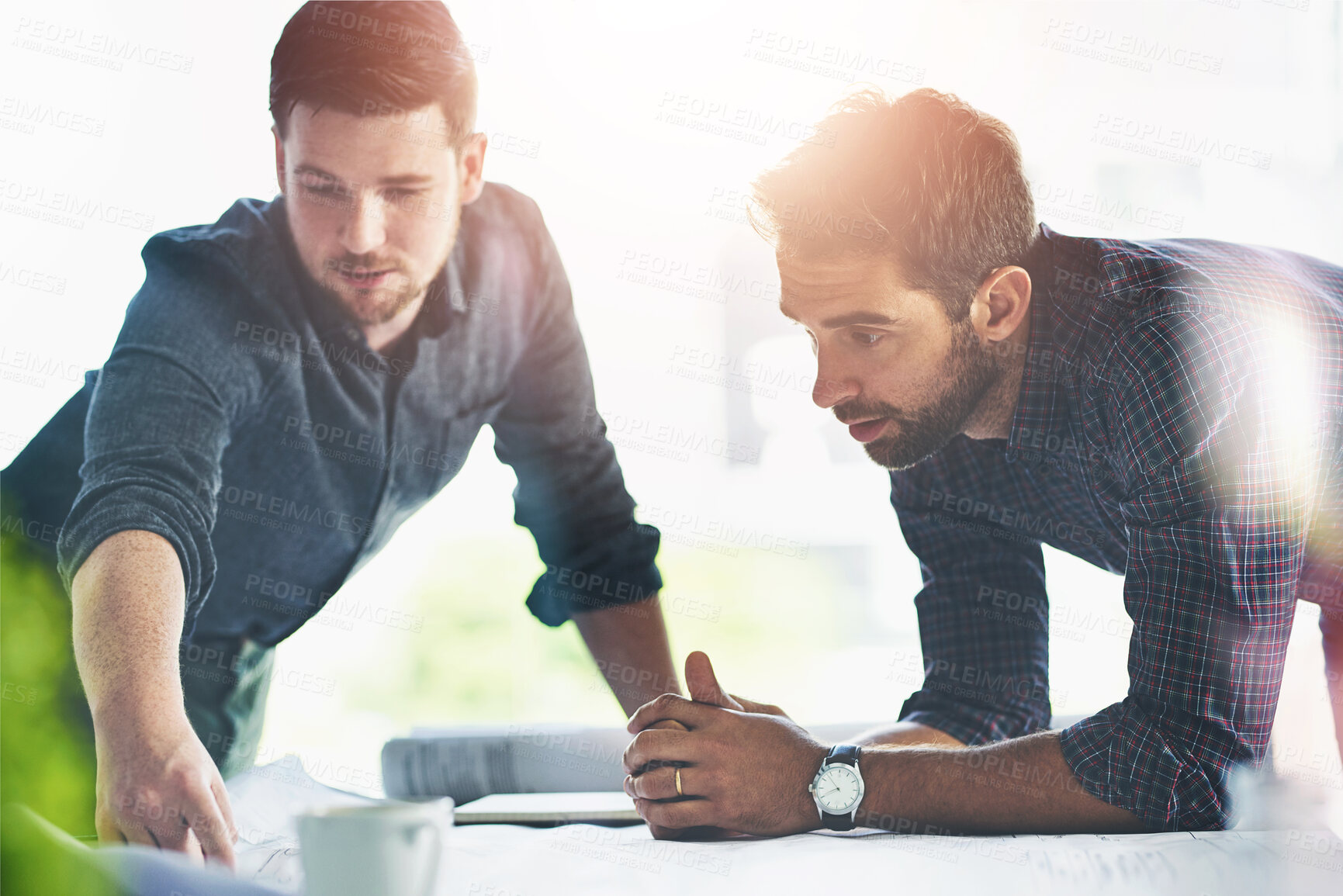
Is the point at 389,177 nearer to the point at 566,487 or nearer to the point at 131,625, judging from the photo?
the point at 566,487

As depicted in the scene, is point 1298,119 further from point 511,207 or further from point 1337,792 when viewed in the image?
point 511,207

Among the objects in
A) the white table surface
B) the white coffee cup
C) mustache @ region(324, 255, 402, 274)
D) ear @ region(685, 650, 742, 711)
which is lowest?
the white table surface

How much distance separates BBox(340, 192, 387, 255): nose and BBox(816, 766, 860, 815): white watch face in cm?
84

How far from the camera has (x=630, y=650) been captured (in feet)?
4.21

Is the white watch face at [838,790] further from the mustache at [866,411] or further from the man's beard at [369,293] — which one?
the man's beard at [369,293]

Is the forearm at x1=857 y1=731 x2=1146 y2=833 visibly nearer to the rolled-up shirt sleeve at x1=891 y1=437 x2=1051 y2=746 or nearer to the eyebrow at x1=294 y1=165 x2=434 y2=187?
the rolled-up shirt sleeve at x1=891 y1=437 x2=1051 y2=746

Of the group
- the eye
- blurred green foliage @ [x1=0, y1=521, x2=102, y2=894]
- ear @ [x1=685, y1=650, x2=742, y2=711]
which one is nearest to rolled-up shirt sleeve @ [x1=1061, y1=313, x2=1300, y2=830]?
ear @ [x1=685, y1=650, x2=742, y2=711]

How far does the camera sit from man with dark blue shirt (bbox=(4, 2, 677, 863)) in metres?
1.13

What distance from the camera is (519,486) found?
4.22 feet

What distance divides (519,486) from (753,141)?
0.56m

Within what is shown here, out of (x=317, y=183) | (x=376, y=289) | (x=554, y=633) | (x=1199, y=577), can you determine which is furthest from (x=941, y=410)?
(x=317, y=183)

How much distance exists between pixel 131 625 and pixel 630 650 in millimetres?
602

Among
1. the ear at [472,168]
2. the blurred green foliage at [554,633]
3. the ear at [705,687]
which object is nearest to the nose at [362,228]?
the ear at [472,168]

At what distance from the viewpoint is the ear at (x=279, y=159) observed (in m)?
1.21
